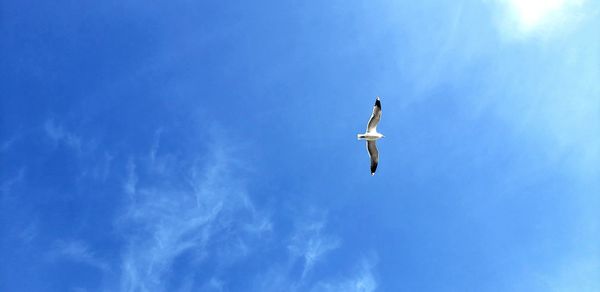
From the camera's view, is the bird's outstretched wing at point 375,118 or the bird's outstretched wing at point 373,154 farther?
the bird's outstretched wing at point 373,154

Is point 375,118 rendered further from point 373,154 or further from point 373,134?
point 373,154

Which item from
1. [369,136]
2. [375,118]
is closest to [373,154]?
[369,136]

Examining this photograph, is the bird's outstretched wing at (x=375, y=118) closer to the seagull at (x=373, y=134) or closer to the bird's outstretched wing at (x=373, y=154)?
the seagull at (x=373, y=134)

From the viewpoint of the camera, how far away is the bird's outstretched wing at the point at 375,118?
216 ft

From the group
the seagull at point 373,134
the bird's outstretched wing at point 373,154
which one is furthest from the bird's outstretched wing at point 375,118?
the bird's outstretched wing at point 373,154

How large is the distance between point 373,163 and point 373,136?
4.49m

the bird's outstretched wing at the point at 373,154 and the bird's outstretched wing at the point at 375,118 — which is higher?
the bird's outstretched wing at the point at 375,118

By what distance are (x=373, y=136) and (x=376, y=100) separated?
408 centimetres

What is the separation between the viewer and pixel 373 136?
2635 inches

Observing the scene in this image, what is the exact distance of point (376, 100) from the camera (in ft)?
217

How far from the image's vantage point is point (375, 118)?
6631cm

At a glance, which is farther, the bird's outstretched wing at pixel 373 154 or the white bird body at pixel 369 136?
the bird's outstretched wing at pixel 373 154

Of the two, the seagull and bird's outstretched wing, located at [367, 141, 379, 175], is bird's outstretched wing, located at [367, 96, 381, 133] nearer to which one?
the seagull

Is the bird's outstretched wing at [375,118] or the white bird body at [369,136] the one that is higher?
the bird's outstretched wing at [375,118]
